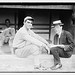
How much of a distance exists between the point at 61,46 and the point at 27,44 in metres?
0.77

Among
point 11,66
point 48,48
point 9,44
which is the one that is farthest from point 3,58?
point 48,48

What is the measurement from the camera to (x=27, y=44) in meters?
4.80

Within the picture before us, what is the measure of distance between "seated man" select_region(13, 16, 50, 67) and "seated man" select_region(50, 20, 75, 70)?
0.68 ft

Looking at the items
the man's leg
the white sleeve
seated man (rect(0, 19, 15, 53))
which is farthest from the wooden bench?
seated man (rect(0, 19, 15, 53))

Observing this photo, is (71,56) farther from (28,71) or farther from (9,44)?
(9,44)

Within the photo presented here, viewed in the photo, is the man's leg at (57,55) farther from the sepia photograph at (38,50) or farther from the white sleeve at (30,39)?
the white sleeve at (30,39)

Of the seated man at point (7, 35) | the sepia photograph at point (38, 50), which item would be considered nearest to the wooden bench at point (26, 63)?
the sepia photograph at point (38, 50)

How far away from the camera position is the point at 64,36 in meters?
4.79

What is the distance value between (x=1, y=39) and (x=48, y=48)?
1429 mm

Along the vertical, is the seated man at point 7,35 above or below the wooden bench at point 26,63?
above

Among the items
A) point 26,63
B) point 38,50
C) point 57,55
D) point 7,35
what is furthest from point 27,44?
point 7,35

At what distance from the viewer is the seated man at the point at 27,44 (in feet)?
15.4

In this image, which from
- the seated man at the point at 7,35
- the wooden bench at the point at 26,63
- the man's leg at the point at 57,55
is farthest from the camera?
the seated man at the point at 7,35

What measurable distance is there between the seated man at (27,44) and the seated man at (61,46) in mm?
206
